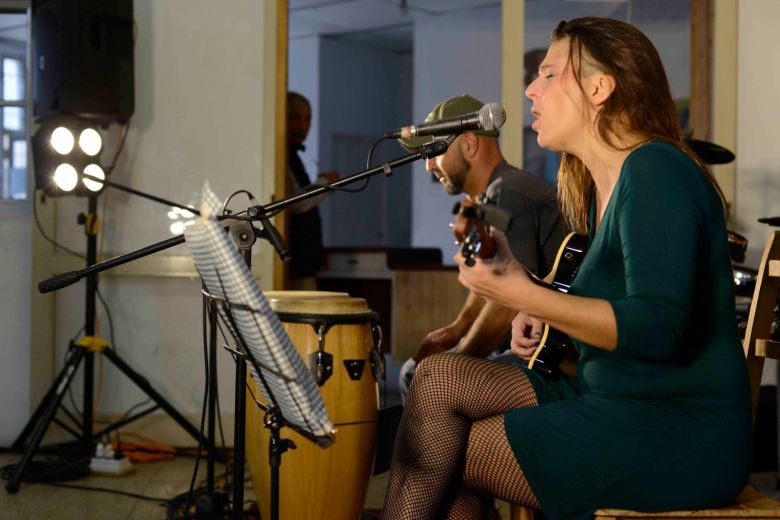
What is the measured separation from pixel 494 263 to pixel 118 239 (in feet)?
9.52

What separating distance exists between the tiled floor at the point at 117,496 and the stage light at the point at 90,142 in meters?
1.17

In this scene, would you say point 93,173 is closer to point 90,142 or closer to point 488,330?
point 90,142

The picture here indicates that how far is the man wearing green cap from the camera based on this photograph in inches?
97.3

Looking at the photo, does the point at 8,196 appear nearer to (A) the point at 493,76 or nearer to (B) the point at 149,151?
(B) the point at 149,151

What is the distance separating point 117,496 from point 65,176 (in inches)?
44.5

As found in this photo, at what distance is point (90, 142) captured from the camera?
343 cm

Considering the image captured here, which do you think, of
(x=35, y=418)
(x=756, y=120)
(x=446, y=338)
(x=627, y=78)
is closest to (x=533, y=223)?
(x=446, y=338)

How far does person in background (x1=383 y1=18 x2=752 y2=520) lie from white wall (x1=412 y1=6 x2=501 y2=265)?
6414mm

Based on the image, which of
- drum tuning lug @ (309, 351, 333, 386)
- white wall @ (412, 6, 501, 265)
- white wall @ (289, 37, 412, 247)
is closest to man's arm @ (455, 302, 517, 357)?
drum tuning lug @ (309, 351, 333, 386)

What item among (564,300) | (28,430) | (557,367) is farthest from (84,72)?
(564,300)

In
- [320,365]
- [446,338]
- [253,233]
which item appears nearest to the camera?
[253,233]

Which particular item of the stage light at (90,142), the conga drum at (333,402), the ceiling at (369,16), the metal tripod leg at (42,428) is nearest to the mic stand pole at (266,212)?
the conga drum at (333,402)

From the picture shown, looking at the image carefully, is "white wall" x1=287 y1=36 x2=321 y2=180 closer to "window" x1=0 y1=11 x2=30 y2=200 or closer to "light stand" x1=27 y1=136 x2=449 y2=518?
"window" x1=0 y1=11 x2=30 y2=200

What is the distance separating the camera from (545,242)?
253 cm
